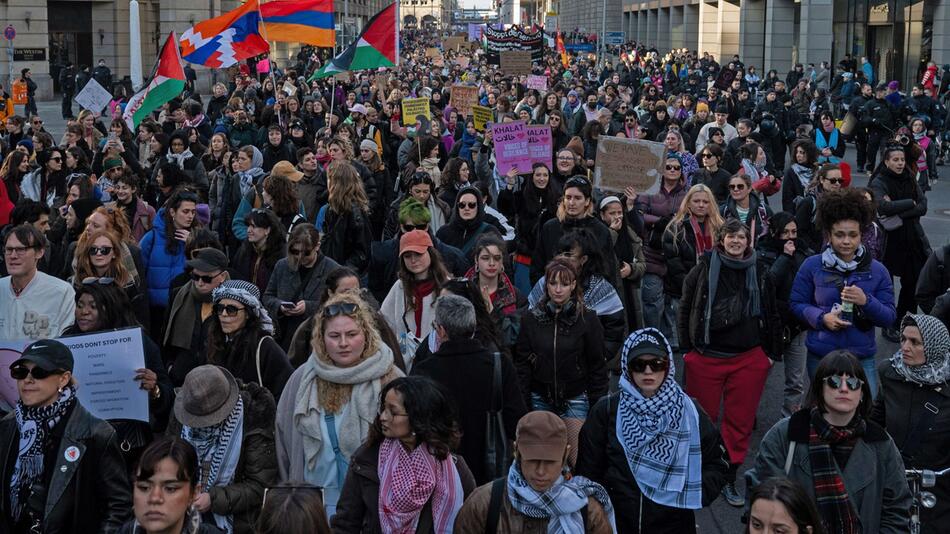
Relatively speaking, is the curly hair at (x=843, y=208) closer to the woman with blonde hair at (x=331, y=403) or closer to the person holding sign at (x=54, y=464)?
the woman with blonde hair at (x=331, y=403)

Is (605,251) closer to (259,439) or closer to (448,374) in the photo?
(448,374)

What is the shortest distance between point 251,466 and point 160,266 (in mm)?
4071

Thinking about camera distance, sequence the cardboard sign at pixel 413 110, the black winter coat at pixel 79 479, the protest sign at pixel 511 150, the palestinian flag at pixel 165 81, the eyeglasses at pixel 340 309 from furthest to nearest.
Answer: the cardboard sign at pixel 413 110, the palestinian flag at pixel 165 81, the protest sign at pixel 511 150, the eyeglasses at pixel 340 309, the black winter coat at pixel 79 479

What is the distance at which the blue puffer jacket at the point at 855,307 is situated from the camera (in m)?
7.47

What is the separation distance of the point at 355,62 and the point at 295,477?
1272 cm

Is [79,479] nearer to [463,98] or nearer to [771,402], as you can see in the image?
[771,402]

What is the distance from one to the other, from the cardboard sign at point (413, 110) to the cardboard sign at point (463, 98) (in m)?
1.78

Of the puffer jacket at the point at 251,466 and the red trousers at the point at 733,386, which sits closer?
the puffer jacket at the point at 251,466

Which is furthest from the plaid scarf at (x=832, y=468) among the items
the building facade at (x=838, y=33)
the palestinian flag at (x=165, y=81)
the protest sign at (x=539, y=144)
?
the building facade at (x=838, y=33)

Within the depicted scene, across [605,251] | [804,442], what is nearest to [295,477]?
[804,442]

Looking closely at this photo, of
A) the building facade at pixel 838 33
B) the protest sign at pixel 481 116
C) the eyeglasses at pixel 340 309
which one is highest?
the building facade at pixel 838 33

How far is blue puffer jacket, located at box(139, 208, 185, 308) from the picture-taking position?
8.92 meters

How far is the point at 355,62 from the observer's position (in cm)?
1747

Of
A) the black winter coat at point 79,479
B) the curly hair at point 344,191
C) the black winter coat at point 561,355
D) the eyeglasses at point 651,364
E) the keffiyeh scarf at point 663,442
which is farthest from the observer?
the curly hair at point 344,191
